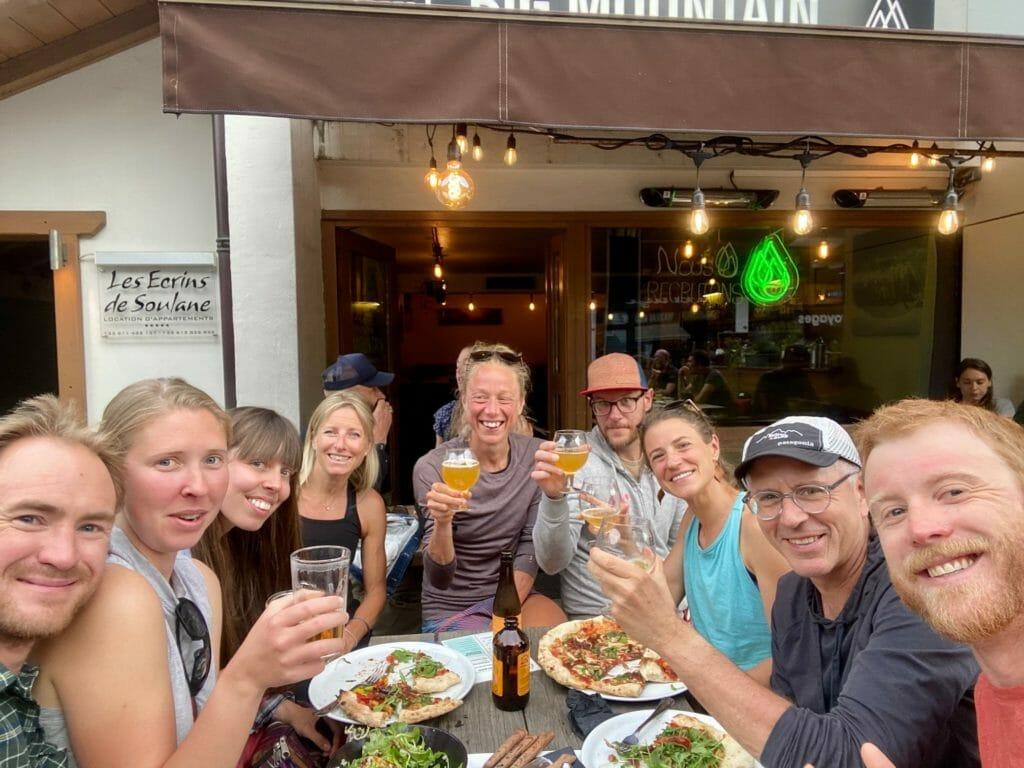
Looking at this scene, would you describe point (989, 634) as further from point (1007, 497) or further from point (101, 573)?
point (101, 573)

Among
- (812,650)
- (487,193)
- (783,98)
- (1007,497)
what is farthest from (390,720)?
(487,193)

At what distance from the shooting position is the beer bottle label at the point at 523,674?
176 centimetres

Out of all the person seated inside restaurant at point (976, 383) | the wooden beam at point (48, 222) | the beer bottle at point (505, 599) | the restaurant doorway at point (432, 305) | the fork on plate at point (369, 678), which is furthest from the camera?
the restaurant doorway at point (432, 305)

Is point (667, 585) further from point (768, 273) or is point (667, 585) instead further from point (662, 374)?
point (768, 273)

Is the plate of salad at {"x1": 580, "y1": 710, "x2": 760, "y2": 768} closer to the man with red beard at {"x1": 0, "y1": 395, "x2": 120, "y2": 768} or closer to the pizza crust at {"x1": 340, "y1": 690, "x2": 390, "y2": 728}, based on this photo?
the pizza crust at {"x1": 340, "y1": 690, "x2": 390, "y2": 728}

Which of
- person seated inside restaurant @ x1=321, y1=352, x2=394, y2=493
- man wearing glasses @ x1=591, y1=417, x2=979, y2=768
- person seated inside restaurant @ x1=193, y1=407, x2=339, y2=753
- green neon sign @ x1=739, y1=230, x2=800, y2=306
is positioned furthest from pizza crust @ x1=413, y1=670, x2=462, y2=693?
green neon sign @ x1=739, y1=230, x2=800, y2=306

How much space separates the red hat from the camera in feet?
9.80

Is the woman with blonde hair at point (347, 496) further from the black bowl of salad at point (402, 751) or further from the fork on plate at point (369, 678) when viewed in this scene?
the black bowl of salad at point (402, 751)

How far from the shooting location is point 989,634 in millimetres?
1009

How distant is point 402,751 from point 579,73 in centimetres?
234

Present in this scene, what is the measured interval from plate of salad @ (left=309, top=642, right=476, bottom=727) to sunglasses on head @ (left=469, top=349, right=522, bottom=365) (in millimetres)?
1736

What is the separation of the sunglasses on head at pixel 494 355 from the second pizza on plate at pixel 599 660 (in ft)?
5.22

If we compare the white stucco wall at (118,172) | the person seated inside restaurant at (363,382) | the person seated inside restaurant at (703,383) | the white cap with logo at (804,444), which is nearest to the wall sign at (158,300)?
the white stucco wall at (118,172)

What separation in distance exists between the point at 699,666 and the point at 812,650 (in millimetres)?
441
